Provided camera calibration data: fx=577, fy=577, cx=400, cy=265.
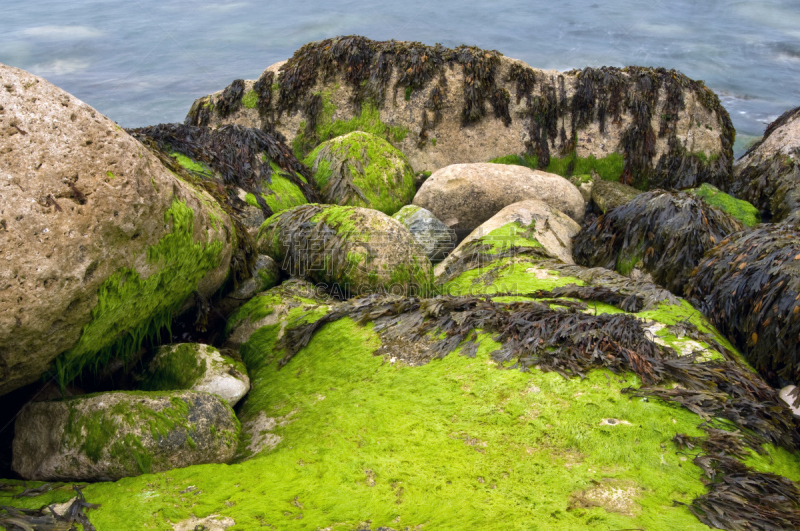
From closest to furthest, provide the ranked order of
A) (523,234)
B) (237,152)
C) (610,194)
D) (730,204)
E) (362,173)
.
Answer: (523,234)
(237,152)
(362,173)
(730,204)
(610,194)

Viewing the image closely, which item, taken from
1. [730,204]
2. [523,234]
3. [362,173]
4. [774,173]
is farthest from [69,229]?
[774,173]

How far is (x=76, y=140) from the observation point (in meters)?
2.94

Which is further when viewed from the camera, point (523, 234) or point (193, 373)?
point (523, 234)

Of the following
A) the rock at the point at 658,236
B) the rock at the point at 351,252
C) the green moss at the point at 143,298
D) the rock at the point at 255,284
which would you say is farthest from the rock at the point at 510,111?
the green moss at the point at 143,298

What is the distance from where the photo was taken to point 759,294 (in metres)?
4.49

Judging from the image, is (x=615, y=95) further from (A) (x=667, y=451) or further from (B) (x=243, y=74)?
(B) (x=243, y=74)

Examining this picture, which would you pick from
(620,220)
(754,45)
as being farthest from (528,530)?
(754,45)

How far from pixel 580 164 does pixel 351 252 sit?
16.4 ft

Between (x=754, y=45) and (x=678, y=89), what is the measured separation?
462 inches

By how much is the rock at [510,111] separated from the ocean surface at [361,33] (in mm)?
6061

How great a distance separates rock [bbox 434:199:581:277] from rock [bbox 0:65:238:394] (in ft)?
11.6

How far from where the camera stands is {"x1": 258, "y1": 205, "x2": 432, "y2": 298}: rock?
5105 mm

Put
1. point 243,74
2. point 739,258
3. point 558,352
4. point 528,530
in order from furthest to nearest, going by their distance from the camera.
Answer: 1. point 243,74
2. point 739,258
3. point 558,352
4. point 528,530

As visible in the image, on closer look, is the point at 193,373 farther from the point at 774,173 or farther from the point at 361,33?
the point at 361,33
